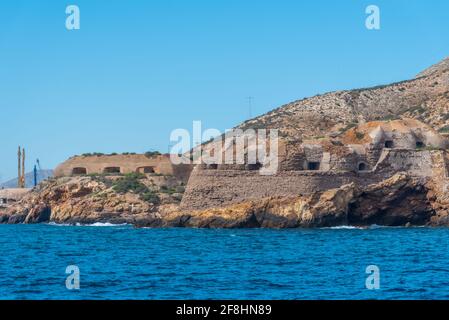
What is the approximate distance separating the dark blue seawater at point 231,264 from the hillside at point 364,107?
162 ft

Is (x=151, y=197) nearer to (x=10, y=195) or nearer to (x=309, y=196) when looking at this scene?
(x=309, y=196)

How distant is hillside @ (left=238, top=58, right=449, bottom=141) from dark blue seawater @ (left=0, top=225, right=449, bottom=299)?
162 ft

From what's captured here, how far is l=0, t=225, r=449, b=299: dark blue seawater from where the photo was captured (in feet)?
116

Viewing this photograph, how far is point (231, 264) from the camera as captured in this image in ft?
150

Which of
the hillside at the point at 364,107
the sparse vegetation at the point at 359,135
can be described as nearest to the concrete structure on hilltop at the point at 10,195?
the hillside at the point at 364,107

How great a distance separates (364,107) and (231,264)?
84925 mm

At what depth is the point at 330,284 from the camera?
3722cm

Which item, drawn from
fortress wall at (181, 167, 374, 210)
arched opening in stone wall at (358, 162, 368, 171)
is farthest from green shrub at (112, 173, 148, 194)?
arched opening in stone wall at (358, 162, 368, 171)

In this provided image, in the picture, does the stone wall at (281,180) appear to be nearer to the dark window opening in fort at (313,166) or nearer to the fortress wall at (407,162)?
the fortress wall at (407,162)

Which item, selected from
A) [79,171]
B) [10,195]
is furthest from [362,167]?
[10,195]

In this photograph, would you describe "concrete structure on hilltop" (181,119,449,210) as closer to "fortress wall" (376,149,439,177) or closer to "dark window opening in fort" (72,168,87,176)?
"fortress wall" (376,149,439,177)

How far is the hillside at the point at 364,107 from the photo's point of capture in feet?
388

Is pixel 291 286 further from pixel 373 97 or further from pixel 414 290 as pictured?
pixel 373 97

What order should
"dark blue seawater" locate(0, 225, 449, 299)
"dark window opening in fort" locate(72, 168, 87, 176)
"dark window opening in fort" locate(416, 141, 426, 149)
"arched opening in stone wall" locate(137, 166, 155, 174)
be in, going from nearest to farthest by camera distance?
"dark blue seawater" locate(0, 225, 449, 299), "dark window opening in fort" locate(416, 141, 426, 149), "arched opening in stone wall" locate(137, 166, 155, 174), "dark window opening in fort" locate(72, 168, 87, 176)
